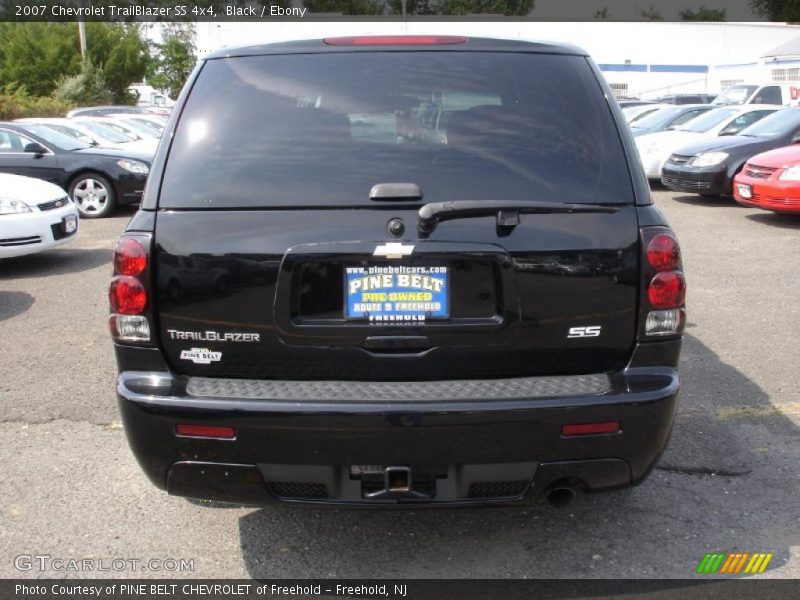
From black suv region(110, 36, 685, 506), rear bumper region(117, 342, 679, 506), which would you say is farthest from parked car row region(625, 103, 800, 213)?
rear bumper region(117, 342, 679, 506)

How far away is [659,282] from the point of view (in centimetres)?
281

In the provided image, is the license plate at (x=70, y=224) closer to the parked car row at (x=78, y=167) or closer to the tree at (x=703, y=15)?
the parked car row at (x=78, y=167)

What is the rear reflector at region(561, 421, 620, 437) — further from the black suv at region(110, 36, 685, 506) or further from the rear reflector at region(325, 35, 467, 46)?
the rear reflector at region(325, 35, 467, 46)

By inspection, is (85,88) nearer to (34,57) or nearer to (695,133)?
(34,57)

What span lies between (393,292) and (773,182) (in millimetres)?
9370

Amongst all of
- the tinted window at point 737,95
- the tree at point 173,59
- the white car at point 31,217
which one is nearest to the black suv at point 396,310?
the white car at point 31,217

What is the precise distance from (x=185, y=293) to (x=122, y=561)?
1.21m

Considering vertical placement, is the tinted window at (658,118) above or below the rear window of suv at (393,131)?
below

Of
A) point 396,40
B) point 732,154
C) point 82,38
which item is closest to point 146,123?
point 732,154

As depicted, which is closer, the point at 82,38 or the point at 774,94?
the point at 774,94

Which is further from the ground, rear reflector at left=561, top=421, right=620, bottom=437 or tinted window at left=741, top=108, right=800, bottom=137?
rear reflector at left=561, top=421, right=620, bottom=437

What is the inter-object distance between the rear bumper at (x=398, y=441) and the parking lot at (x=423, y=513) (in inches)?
16.2

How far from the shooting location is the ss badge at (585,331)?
9.05 feet

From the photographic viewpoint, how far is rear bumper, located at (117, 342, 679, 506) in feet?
8.70
